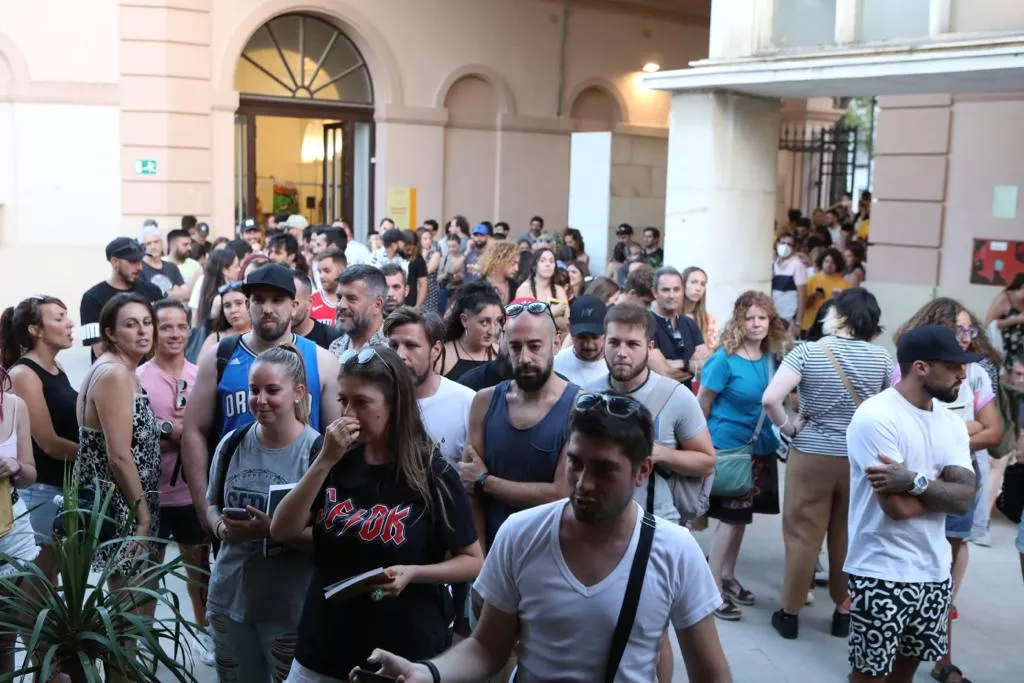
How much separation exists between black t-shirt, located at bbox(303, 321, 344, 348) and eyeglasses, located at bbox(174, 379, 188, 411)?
34.6 inches

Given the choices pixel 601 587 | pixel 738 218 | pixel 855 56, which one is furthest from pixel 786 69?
pixel 601 587

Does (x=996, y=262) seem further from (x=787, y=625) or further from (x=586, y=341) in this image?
(x=586, y=341)

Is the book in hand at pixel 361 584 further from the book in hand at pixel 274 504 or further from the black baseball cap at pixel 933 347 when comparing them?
the black baseball cap at pixel 933 347

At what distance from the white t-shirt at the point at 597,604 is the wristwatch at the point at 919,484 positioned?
2.05 meters

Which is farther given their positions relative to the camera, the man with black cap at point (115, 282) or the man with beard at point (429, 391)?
the man with black cap at point (115, 282)

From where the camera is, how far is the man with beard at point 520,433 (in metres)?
4.38

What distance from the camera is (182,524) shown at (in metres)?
5.57

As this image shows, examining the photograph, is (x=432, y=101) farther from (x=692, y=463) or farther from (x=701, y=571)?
(x=701, y=571)

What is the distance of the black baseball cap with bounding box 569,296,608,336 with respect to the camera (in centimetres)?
525

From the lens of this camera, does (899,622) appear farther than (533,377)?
Yes

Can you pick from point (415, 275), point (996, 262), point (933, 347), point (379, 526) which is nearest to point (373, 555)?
point (379, 526)

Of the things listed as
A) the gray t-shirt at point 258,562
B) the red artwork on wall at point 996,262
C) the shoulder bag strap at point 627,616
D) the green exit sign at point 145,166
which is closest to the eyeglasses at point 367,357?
the gray t-shirt at point 258,562

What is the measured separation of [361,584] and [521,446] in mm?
1195

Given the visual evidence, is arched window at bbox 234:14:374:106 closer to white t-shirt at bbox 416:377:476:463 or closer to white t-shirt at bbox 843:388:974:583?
white t-shirt at bbox 416:377:476:463
